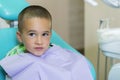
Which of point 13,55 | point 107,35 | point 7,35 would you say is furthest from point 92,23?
point 13,55

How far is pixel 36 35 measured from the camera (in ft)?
3.70

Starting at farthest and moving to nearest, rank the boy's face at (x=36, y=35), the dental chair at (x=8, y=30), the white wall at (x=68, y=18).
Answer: the white wall at (x=68, y=18) → the dental chair at (x=8, y=30) → the boy's face at (x=36, y=35)

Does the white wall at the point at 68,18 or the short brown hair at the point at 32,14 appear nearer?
the short brown hair at the point at 32,14

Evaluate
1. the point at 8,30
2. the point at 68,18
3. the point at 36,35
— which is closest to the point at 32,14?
the point at 36,35

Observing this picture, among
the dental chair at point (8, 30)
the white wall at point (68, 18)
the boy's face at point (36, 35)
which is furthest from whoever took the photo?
the white wall at point (68, 18)

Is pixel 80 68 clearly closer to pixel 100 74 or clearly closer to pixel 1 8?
pixel 1 8

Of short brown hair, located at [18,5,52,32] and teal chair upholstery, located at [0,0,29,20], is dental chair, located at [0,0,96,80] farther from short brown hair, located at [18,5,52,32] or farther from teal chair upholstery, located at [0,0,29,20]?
short brown hair, located at [18,5,52,32]

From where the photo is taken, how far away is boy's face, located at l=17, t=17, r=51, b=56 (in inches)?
44.2

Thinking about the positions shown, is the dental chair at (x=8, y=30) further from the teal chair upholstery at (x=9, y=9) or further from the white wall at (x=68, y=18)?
the white wall at (x=68, y=18)

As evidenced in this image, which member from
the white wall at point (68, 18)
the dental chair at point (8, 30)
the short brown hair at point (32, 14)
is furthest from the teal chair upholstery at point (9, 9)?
the white wall at point (68, 18)

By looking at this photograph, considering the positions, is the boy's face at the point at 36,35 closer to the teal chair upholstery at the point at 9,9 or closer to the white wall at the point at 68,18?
the teal chair upholstery at the point at 9,9

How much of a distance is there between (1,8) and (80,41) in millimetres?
1556

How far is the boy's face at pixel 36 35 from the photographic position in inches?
44.2

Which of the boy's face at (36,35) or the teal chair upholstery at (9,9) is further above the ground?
the teal chair upholstery at (9,9)
